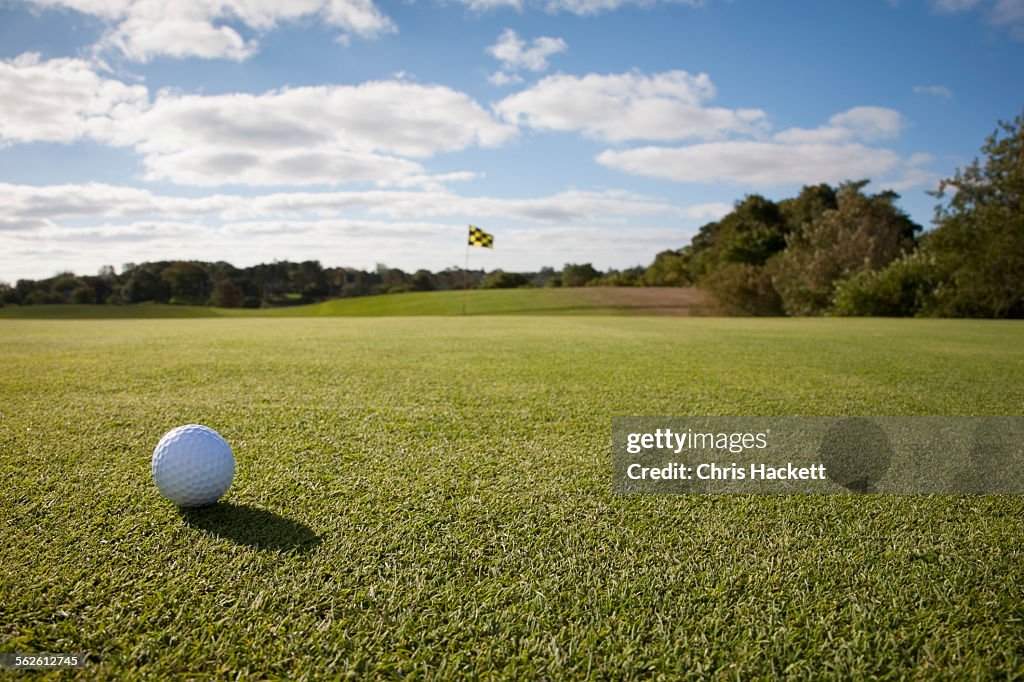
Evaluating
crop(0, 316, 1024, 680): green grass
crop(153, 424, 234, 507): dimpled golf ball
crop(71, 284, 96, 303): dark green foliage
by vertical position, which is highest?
crop(71, 284, 96, 303): dark green foliage

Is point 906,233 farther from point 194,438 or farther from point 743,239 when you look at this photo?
point 194,438

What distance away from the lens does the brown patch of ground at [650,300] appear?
1468 inches

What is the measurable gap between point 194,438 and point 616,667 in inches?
67.3

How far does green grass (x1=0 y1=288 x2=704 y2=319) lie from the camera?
1522 inches

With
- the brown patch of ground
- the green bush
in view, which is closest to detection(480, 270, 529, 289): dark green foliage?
the brown patch of ground

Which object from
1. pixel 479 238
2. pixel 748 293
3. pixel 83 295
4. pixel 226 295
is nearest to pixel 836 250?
pixel 748 293

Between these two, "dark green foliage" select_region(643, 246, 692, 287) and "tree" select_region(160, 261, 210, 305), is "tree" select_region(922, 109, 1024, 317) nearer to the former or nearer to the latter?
"dark green foliage" select_region(643, 246, 692, 287)

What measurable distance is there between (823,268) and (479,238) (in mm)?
18665

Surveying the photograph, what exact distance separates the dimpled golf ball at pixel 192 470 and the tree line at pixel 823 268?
85.9 feet

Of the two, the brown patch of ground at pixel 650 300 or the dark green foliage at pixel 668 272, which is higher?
the dark green foliage at pixel 668 272

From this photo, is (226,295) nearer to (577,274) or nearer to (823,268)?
(577,274)

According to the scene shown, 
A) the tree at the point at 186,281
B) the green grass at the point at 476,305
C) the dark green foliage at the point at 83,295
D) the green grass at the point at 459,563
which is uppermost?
the tree at the point at 186,281

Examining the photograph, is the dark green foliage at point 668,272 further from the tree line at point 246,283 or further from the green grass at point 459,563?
the green grass at point 459,563

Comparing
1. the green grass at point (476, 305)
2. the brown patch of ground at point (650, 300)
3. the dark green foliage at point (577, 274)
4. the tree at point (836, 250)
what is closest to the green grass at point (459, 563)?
the tree at point (836, 250)
